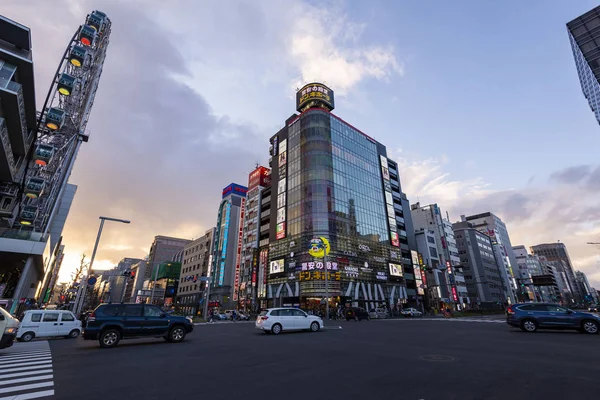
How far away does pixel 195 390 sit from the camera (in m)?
5.89

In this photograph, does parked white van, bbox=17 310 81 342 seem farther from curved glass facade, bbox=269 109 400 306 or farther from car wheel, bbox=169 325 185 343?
curved glass facade, bbox=269 109 400 306

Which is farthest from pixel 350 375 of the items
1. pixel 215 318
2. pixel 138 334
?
pixel 215 318

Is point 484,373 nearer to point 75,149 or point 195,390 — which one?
point 195,390

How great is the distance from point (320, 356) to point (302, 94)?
239 feet

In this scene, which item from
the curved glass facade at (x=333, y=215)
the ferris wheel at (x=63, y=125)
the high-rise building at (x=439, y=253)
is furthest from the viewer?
the high-rise building at (x=439, y=253)

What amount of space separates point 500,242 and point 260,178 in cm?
12249

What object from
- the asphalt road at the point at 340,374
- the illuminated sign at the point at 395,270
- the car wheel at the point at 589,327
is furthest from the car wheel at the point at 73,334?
the illuminated sign at the point at 395,270

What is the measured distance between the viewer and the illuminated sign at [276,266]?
61.0 metres

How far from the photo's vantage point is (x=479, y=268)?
107 meters

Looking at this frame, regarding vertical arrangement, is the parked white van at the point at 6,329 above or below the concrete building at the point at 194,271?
below

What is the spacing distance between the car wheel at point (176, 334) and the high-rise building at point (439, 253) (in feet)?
248

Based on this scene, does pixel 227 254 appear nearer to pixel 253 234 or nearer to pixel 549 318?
pixel 253 234

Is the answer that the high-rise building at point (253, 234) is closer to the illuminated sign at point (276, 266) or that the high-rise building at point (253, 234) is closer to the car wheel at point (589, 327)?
the illuminated sign at point (276, 266)

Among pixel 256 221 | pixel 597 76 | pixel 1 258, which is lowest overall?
pixel 1 258
